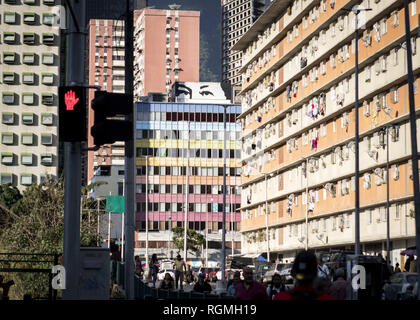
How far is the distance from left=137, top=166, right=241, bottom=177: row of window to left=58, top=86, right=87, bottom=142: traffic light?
13338 centimetres

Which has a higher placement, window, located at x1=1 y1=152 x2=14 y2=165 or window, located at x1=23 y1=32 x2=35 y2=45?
window, located at x1=23 y1=32 x2=35 y2=45

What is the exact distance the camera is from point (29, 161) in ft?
403

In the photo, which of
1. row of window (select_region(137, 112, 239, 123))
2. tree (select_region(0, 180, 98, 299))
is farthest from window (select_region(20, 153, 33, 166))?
tree (select_region(0, 180, 98, 299))

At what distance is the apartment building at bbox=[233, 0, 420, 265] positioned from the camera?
64.2 m

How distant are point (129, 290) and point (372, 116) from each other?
5282 centimetres

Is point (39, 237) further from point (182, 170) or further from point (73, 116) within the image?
point (182, 170)

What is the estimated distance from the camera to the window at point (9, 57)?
407 ft

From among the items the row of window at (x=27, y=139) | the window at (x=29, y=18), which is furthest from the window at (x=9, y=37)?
the row of window at (x=27, y=139)

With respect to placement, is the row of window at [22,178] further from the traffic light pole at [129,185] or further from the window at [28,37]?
the traffic light pole at [129,185]

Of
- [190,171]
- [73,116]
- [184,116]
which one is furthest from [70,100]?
[184,116]

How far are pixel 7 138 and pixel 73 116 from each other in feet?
371

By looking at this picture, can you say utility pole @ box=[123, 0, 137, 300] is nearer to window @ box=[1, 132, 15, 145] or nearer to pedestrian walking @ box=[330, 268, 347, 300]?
pedestrian walking @ box=[330, 268, 347, 300]

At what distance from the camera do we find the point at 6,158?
12231 cm

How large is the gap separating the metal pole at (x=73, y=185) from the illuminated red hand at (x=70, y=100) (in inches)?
21.1
